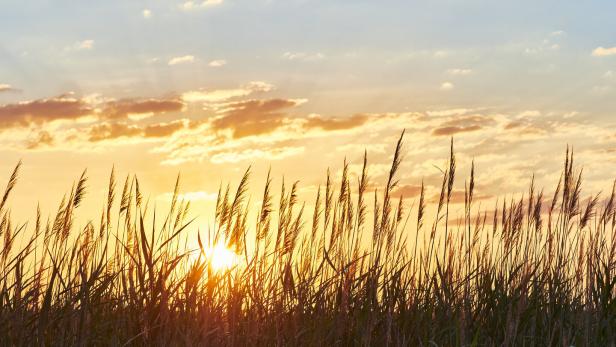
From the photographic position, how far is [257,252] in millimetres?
4875

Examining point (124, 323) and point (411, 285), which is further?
point (411, 285)

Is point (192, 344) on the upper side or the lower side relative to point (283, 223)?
lower

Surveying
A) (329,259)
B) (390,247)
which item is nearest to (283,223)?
(329,259)

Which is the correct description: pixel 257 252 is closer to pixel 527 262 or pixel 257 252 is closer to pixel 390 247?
pixel 390 247

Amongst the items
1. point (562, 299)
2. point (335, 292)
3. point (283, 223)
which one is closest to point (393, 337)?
point (335, 292)

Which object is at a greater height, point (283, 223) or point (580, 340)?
point (283, 223)

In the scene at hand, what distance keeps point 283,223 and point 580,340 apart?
2.14 m

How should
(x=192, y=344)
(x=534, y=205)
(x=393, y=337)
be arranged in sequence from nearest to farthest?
(x=192, y=344)
(x=393, y=337)
(x=534, y=205)

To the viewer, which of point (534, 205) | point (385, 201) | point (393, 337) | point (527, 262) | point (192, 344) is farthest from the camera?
point (534, 205)

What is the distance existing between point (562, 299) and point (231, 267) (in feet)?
8.08

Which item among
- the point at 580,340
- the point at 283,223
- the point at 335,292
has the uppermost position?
the point at 283,223

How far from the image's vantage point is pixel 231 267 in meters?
4.65

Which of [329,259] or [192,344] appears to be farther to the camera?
[329,259]

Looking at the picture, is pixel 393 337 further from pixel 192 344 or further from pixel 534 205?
pixel 534 205
